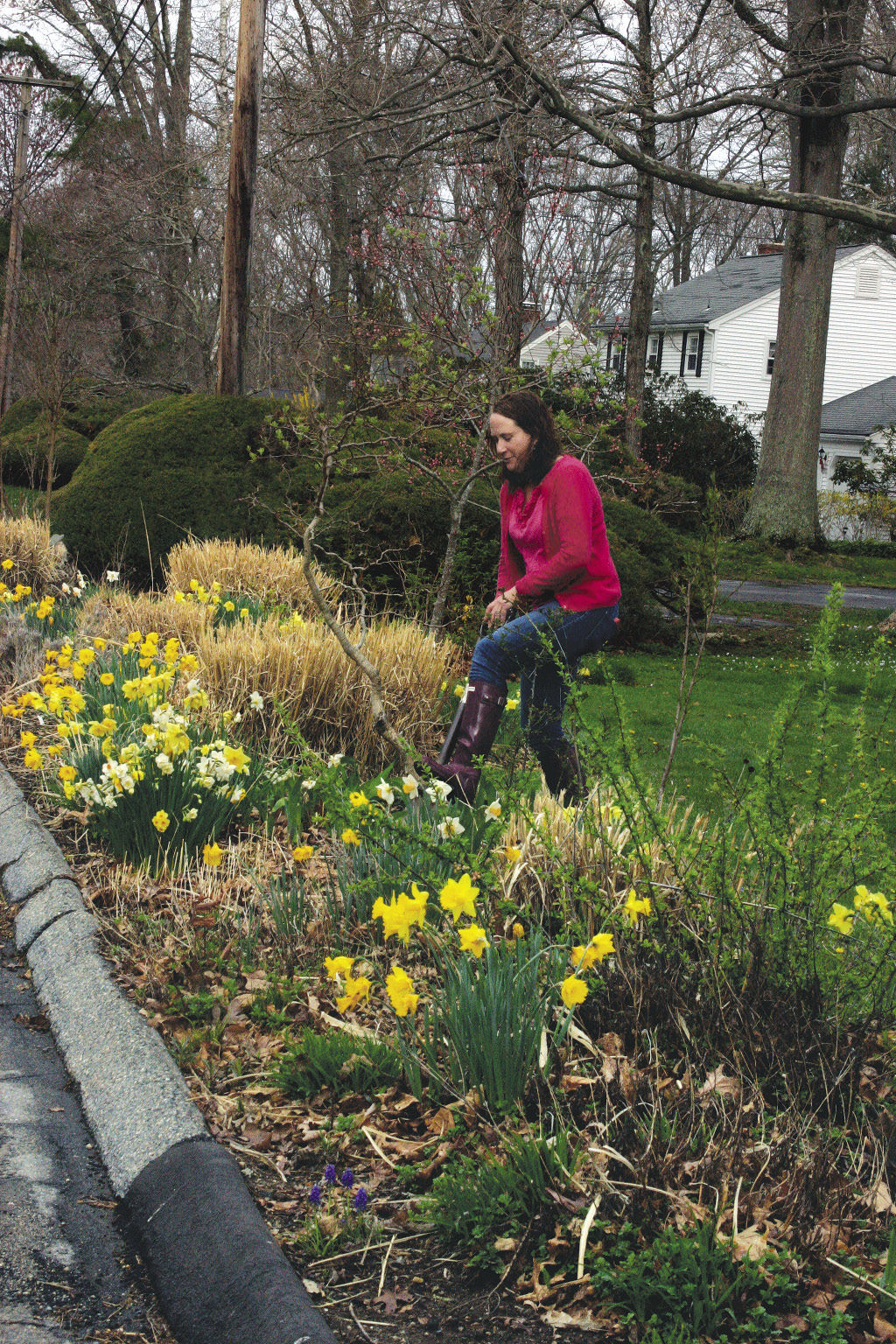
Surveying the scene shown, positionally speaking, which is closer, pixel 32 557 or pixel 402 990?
pixel 402 990

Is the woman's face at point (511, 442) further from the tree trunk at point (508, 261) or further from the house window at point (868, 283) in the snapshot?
the house window at point (868, 283)

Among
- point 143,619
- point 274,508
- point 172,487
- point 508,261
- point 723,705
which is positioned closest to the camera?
point 143,619

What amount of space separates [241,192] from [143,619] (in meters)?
5.57

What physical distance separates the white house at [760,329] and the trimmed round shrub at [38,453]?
2214cm

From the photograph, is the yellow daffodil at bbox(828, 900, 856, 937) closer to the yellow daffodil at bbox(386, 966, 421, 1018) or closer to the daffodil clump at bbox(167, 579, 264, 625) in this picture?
the yellow daffodil at bbox(386, 966, 421, 1018)

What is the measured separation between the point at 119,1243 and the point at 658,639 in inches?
334

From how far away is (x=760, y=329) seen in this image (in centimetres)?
3931

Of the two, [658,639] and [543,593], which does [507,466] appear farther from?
[658,639]

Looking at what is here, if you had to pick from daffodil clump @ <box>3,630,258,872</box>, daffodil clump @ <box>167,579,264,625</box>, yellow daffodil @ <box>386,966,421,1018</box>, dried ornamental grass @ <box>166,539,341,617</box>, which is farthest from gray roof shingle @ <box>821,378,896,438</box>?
yellow daffodil @ <box>386,966,421,1018</box>

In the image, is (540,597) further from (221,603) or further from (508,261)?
(508,261)

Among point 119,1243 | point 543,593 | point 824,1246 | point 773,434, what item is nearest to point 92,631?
point 543,593

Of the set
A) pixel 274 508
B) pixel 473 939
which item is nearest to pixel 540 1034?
pixel 473 939

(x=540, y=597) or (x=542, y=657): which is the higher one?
(x=540, y=597)

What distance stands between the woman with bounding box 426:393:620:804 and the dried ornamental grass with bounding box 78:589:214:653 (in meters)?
2.04
